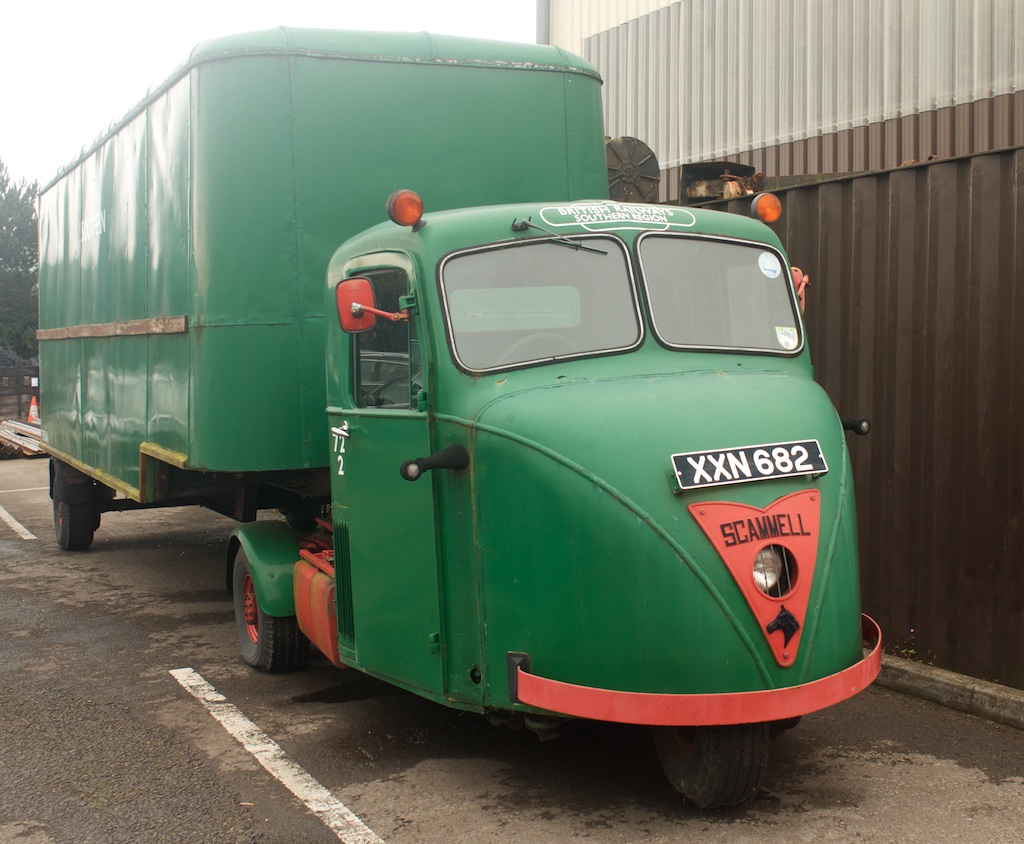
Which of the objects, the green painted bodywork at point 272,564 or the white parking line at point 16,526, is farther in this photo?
the white parking line at point 16,526

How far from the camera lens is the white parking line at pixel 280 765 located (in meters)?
4.50

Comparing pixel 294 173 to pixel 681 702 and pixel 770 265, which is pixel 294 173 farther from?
pixel 681 702

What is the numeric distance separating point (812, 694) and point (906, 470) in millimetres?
2651

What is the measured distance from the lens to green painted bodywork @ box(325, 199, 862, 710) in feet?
13.8

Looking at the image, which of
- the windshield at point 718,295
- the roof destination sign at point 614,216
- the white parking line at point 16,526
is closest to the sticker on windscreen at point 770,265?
the windshield at point 718,295

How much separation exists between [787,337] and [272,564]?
3167 mm

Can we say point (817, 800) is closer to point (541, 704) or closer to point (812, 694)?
point (812, 694)

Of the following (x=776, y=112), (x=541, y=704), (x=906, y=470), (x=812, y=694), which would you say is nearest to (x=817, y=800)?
(x=812, y=694)

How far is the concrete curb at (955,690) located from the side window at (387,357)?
3162 millimetres

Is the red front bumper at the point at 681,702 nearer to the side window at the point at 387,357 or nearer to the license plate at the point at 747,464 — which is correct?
the license plate at the point at 747,464

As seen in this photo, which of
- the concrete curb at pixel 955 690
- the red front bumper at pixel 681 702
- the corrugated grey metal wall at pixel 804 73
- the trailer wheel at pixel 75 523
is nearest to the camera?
the red front bumper at pixel 681 702

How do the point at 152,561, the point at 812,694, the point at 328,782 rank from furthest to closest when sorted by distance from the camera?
the point at 152,561, the point at 328,782, the point at 812,694

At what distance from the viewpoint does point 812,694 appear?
4.26 metres

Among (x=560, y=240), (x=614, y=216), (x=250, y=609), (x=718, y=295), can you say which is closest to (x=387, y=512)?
(x=560, y=240)
